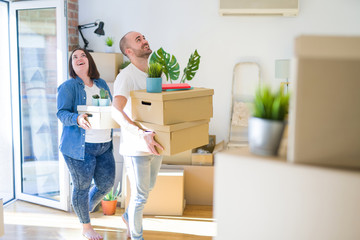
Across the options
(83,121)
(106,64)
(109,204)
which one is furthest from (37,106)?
(83,121)

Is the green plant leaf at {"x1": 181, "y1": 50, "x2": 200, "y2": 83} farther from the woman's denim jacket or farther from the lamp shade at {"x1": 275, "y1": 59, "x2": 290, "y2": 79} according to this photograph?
the lamp shade at {"x1": 275, "y1": 59, "x2": 290, "y2": 79}

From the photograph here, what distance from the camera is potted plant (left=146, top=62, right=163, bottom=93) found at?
257 centimetres

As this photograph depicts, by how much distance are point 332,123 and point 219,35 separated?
11.6 ft

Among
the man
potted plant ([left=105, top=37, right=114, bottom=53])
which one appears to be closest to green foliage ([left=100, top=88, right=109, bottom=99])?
the man

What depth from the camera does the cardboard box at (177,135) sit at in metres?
2.53

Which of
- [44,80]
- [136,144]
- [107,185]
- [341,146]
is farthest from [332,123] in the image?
[44,80]

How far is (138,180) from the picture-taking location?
273cm

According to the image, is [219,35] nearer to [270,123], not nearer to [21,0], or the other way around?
[21,0]

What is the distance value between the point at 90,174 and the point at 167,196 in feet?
3.34

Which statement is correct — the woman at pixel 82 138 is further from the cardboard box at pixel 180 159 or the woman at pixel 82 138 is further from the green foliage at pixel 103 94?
the cardboard box at pixel 180 159

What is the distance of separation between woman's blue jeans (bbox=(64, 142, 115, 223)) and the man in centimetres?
42

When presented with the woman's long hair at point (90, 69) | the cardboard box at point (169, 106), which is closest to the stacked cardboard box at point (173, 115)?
the cardboard box at point (169, 106)

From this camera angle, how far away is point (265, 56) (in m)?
4.55

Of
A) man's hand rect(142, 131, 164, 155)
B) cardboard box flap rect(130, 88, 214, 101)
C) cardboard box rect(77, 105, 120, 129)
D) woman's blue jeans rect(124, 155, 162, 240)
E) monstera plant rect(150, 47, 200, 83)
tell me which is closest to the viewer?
cardboard box flap rect(130, 88, 214, 101)
